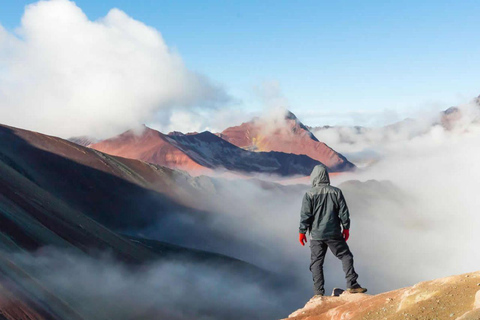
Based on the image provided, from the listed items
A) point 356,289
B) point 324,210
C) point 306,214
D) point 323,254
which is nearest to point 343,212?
point 324,210

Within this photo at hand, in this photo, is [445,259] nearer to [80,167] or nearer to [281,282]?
[281,282]

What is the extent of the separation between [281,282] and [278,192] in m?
60.5

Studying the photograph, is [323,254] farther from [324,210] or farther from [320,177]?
[320,177]

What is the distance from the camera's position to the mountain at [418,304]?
6828 mm

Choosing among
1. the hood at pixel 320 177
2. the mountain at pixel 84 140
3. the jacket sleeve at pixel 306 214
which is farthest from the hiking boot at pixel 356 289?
the mountain at pixel 84 140

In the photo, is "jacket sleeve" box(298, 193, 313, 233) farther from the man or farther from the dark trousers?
the dark trousers

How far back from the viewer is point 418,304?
726cm

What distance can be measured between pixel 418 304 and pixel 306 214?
2.51 meters

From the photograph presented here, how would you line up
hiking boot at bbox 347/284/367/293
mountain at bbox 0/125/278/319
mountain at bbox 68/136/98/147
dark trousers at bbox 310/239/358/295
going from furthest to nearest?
mountain at bbox 68/136/98/147 < mountain at bbox 0/125/278/319 < hiking boot at bbox 347/284/367/293 < dark trousers at bbox 310/239/358/295

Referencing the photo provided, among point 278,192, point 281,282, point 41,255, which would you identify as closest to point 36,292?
point 41,255

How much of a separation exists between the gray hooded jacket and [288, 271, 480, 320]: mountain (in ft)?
4.57

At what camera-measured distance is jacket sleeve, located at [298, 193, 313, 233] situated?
28.1ft

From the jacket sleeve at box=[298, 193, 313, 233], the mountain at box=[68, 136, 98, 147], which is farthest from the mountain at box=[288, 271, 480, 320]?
the mountain at box=[68, 136, 98, 147]

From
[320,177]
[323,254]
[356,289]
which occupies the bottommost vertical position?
[356,289]
